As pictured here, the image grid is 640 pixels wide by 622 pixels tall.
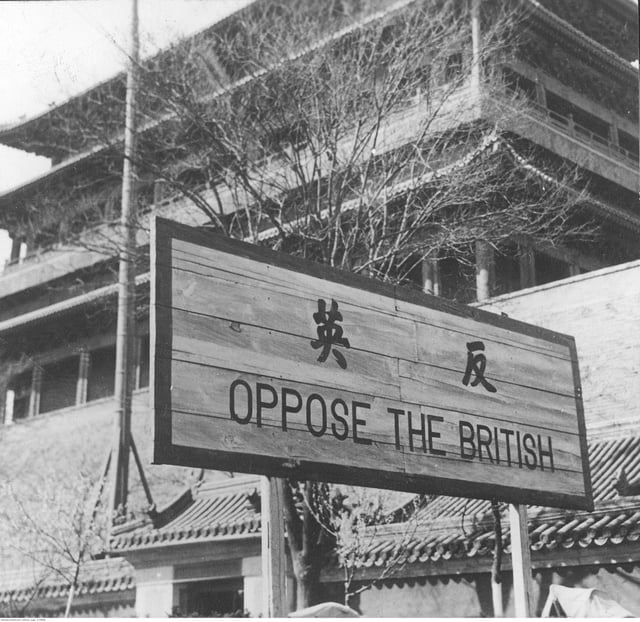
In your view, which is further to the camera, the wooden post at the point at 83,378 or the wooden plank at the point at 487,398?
the wooden post at the point at 83,378

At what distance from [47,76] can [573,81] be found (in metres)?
9.80

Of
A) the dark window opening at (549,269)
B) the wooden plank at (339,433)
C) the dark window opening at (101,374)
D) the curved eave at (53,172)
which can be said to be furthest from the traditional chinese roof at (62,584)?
the wooden plank at (339,433)

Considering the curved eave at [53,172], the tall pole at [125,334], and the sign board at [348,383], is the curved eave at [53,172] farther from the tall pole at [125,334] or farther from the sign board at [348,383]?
the sign board at [348,383]

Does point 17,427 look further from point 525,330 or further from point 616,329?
point 525,330

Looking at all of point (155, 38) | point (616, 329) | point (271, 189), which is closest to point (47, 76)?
point (155, 38)

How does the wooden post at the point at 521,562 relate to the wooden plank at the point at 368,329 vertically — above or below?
below

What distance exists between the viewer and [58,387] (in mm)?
19719

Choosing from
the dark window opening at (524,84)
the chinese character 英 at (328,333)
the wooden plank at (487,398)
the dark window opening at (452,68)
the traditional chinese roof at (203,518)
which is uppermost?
the dark window opening at (524,84)

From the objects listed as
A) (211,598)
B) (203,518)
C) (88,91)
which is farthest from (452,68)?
(211,598)

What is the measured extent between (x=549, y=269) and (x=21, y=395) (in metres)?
10.9

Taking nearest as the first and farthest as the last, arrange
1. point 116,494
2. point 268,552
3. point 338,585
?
point 268,552
point 338,585
point 116,494

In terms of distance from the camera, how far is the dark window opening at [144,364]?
60.1 feet

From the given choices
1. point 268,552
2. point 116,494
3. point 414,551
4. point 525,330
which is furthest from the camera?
point 116,494

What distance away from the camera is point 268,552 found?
3.15 metres
